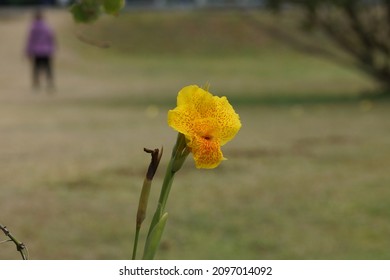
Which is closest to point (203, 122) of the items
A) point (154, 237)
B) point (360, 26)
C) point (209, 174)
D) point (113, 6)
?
point (154, 237)

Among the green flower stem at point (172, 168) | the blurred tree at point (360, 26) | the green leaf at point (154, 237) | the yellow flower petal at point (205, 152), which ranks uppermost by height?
the yellow flower petal at point (205, 152)

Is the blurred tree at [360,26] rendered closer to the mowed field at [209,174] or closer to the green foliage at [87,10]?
the mowed field at [209,174]

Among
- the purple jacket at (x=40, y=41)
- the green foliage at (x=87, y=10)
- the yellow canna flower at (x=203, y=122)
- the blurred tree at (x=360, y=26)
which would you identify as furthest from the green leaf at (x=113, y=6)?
the purple jacket at (x=40, y=41)

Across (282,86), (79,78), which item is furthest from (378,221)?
(79,78)

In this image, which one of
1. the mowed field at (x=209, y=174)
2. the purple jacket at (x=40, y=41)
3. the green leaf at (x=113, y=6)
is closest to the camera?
the green leaf at (x=113, y=6)

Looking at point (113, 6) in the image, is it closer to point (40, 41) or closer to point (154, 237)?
point (154, 237)

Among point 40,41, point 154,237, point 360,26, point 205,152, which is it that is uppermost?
point 205,152
